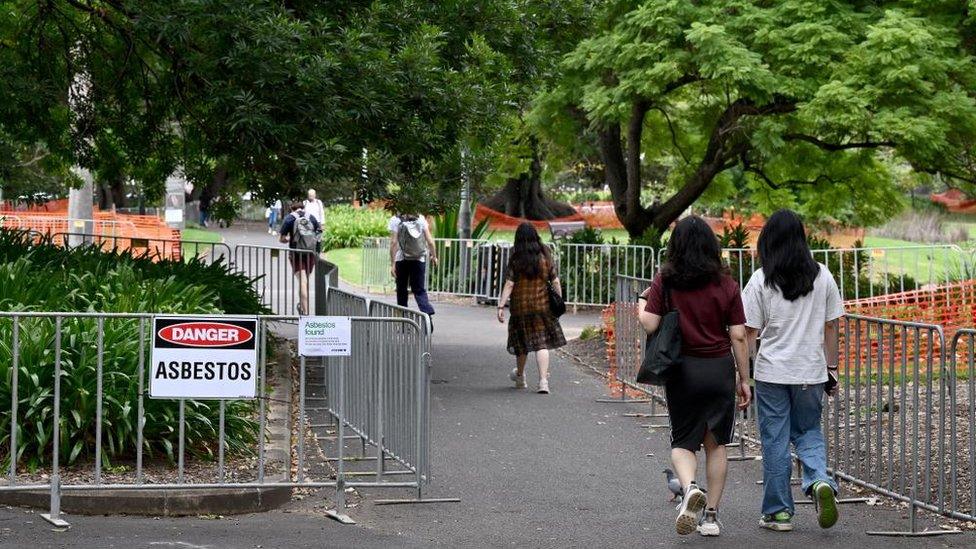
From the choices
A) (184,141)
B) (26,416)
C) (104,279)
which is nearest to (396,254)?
(184,141)

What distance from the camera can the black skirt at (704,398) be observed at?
25.6ft

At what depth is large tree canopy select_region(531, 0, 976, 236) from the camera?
18.5m

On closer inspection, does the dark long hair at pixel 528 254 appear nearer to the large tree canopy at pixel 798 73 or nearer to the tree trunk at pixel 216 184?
the tree trunk at pixel 216 184

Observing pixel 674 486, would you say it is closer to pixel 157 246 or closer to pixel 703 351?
pixel 703 351

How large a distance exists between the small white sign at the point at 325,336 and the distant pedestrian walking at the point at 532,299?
5338 millimetres

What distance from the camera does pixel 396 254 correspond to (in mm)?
18062

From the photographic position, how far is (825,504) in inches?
301

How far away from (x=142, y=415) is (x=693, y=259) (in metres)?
3.21

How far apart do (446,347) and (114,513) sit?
10391 millimetres

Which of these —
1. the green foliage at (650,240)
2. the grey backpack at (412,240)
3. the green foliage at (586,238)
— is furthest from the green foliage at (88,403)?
the green foliage at (586,238)

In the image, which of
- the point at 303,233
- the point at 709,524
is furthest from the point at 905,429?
the point at 303,233

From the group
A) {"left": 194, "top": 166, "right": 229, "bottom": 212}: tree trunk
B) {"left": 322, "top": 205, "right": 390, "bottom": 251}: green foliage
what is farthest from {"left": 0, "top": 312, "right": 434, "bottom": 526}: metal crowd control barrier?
{"left": 322, "top": 205, "right": 390, "bottom": 251}: green foliage

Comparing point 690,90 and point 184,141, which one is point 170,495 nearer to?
point 184,141

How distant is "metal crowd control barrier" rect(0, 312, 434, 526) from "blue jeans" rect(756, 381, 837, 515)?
2.04 metres
